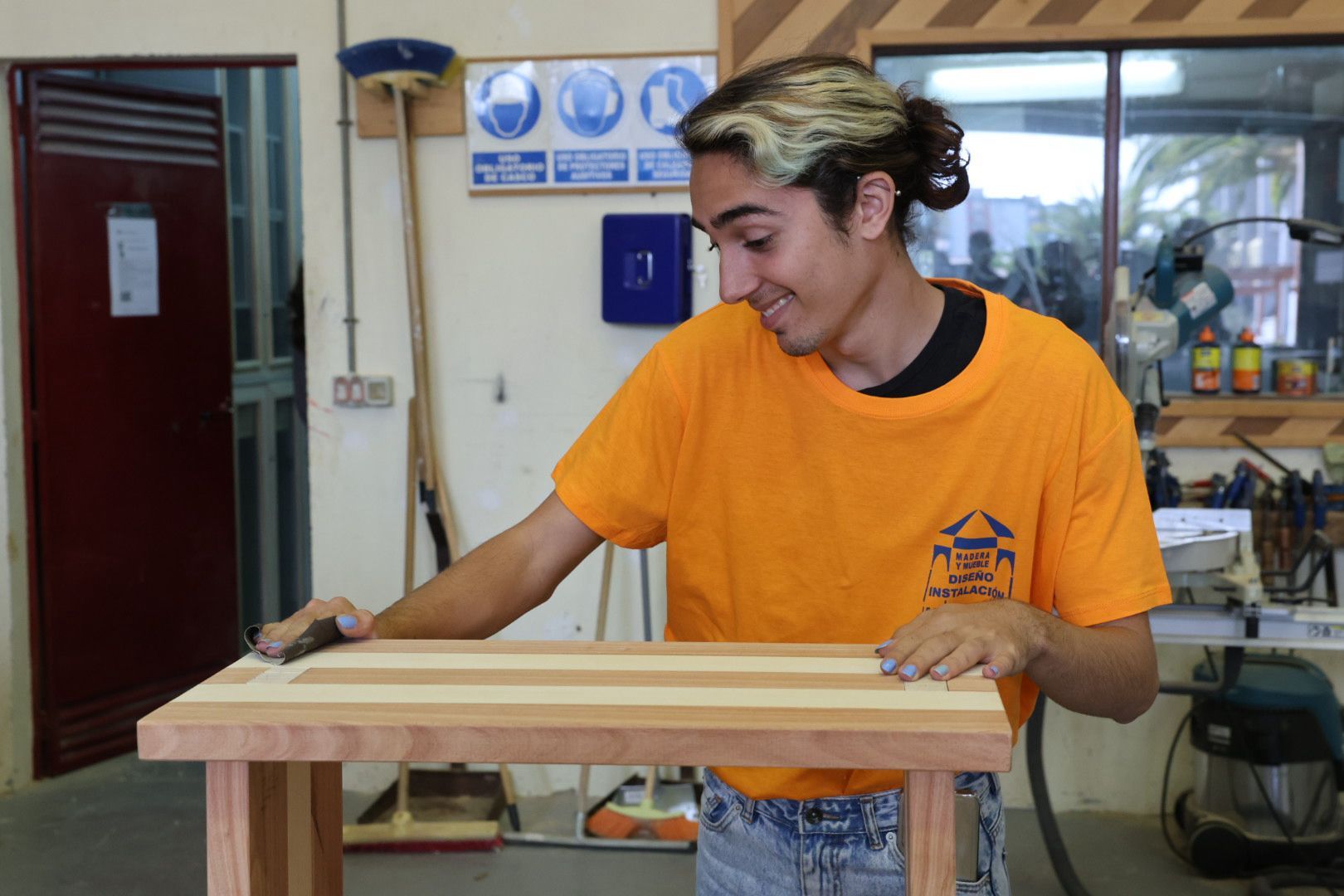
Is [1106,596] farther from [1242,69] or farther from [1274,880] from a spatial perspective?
[1242,69]

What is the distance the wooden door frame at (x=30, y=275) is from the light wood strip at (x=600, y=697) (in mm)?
2847

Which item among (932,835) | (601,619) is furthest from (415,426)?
(932,835)

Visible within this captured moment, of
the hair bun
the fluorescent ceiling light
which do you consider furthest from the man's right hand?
the fluorescent ceiling light

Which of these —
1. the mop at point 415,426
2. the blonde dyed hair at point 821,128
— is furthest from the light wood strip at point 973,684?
the mop at point 415,426

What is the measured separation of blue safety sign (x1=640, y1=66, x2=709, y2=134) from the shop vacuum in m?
1.92

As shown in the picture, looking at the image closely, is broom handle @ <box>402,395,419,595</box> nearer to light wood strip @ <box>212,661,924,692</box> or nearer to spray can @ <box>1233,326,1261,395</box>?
spray can @ <box>1233,326,1261,395</box>

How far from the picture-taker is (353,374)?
140 inches

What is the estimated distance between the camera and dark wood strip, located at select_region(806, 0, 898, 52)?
3.31m

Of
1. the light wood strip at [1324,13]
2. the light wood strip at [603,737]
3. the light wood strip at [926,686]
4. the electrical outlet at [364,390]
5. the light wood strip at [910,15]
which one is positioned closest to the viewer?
the light wood strip at [603,737]

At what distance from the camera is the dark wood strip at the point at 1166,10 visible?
3.23m

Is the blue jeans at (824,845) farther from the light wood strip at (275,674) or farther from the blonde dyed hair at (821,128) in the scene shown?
the blonde dyed hair at (821,128)

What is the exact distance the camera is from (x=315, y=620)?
1.27m

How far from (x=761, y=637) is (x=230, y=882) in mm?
618

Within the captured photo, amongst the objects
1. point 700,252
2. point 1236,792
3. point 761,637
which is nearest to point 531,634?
point 700,252
